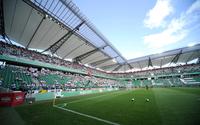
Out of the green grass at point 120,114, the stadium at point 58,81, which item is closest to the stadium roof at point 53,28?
the stadium at point 58,81

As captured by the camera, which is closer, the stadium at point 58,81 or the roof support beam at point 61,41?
the stadium at point 58,81

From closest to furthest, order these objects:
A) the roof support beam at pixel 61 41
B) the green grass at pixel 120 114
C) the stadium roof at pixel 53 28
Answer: the green grass at pixel 120 114 → the stadium roof at pixel 53 28 → the roof support beam at pixel 61 41

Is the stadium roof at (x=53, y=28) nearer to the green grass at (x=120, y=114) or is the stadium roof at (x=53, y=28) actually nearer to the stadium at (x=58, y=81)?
the stadium at (x=58, y=81)

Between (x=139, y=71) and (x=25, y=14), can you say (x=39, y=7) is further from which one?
(x=139, y=71)

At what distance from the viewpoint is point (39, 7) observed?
19.1 meters

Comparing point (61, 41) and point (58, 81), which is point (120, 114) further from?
point (61, 41)

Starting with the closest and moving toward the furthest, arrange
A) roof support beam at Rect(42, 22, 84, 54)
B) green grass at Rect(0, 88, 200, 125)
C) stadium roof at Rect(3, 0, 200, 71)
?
green grass at Rect(0, 88, 200, 125), stadium roof at Rect(3, 0, 200, 71), roof support beam at Rect(42, 22, 84, 54)

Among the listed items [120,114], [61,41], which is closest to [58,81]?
[61,41]

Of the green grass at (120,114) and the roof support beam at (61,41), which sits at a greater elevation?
the roof support beam at (61,41)

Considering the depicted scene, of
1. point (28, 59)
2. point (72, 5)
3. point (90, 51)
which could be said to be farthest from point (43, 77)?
point (90, 51)

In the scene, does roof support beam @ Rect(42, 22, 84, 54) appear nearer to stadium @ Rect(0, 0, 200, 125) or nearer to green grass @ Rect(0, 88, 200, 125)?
stadium @ Rect(0, 0, 200, 125)

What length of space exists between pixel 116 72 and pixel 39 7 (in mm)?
62027

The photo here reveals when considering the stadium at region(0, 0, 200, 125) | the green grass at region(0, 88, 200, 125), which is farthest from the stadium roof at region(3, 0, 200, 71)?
the green grass at region(0, 88, 200, 125)

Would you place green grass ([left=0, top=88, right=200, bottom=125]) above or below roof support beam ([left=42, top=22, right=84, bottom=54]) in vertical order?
below
